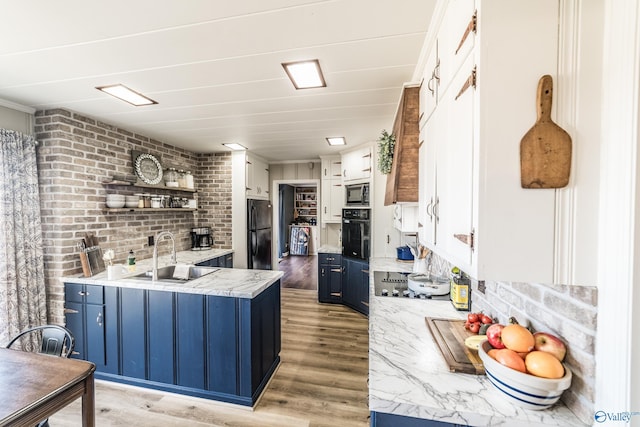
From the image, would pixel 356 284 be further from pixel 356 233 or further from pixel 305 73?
pixel 305 73

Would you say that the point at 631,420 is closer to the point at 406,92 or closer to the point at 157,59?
the point at 406,92

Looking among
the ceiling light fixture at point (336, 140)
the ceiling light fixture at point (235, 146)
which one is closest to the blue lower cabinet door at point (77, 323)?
the ceiling light fixture at point (235, 146)

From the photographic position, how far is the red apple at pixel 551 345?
844mm

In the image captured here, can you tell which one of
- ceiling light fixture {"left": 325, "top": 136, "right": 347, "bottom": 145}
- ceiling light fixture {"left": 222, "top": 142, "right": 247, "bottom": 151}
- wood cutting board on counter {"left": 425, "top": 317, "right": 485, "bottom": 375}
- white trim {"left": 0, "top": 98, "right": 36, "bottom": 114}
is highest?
ceiling light fixture {"left": 325, "top": 136, "right": 347, "bottom": 145}

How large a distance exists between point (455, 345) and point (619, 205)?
0.82 m

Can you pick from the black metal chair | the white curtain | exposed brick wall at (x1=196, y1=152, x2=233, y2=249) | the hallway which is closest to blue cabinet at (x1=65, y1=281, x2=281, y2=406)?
the white curtain

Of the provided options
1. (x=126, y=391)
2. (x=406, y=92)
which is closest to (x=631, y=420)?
(x=406, y=92)

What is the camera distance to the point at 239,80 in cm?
189

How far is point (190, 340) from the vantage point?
2.05 m

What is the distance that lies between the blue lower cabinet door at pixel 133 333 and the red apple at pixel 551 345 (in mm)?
2534

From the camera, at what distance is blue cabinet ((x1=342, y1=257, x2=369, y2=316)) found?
140 inches

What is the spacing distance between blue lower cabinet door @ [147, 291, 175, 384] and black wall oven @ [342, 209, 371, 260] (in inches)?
92.5

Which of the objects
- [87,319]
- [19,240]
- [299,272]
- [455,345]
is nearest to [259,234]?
[299,272]

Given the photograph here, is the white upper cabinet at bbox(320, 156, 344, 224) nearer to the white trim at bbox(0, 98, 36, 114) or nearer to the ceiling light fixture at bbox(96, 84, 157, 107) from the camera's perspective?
the ceiling light fixture at bbox(96, 84, 157, 107)
